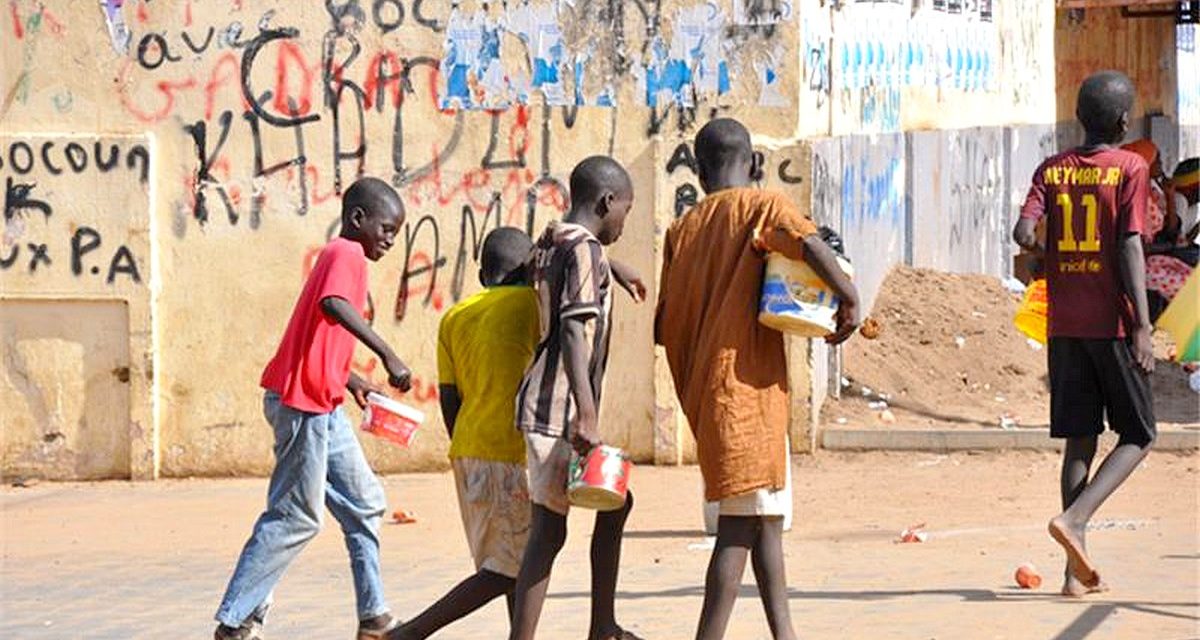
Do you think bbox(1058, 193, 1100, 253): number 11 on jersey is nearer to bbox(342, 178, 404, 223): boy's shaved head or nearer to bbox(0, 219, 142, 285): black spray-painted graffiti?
bbox(342, 178, 404, 223): boy's shaved head

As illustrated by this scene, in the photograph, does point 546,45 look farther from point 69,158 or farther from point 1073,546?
point 1073,546

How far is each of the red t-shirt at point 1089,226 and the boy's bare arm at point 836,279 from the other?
172 centimetres

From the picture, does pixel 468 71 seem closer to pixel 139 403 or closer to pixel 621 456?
pixel 139 403

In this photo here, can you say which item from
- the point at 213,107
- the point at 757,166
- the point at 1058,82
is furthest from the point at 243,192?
the point at 1058,82

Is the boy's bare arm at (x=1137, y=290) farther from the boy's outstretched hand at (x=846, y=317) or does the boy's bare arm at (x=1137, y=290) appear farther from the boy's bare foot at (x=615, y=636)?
the boy's bare foot at (x=615, y=636)

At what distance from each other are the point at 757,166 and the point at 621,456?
1058 mm

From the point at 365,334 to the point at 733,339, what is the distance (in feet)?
4.27

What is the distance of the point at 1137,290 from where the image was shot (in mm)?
7781

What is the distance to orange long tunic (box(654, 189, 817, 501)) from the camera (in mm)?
6465

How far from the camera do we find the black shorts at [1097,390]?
795 cm

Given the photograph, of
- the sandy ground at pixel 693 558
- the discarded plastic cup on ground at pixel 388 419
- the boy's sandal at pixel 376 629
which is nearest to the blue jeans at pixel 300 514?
the boy's sandal at pixel 376 629

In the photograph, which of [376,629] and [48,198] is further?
[48,198]

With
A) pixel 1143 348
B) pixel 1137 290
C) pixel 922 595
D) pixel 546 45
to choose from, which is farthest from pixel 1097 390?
pixel 546 45

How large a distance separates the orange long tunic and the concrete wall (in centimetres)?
539
